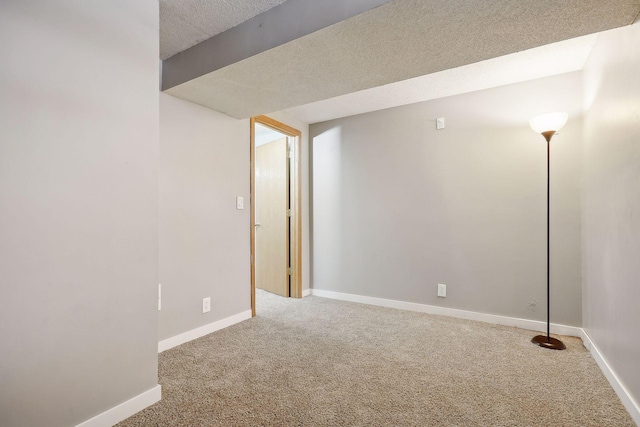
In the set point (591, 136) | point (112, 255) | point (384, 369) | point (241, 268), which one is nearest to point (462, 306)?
point (384, 369)

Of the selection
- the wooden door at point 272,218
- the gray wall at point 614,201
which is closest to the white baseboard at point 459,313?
the gray wall at point 614,201

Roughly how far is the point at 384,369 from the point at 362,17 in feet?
6.57

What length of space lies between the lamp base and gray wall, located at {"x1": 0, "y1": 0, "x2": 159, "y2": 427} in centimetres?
267

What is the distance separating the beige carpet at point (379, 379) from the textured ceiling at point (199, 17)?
2.15 metres

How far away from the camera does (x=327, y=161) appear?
374cm

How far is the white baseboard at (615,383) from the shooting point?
1.43 metres

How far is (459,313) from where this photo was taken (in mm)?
Result: 2934

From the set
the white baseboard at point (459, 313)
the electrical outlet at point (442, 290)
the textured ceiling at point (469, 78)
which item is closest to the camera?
the textured ceiling at point (469, 78)

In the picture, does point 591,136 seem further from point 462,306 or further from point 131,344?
point 131,344

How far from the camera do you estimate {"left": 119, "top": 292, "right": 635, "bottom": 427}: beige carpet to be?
4.83 feet

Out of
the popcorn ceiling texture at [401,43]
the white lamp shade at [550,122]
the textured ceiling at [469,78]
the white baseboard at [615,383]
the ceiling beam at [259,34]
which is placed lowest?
the white baseboard at [615,383]

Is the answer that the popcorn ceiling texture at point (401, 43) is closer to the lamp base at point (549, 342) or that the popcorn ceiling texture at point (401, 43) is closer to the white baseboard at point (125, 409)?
the white baseboard at point (125, 409)

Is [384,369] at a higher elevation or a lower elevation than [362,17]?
lower

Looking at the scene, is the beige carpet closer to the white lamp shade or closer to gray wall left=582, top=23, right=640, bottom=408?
gray wall left=582, top=23, right=640, bottom=408
